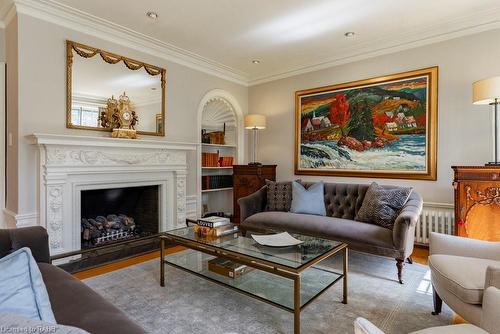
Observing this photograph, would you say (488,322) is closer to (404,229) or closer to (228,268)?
(404,229)

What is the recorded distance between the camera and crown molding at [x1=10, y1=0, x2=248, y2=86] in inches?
110

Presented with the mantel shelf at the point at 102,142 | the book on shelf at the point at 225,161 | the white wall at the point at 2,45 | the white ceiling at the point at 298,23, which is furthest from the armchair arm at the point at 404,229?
the white wall at the point at 2,45

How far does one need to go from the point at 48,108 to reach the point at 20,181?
0.77m

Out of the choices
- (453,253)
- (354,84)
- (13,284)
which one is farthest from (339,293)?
(354,84)

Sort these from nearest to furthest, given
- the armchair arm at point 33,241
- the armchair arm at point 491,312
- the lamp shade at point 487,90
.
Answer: the armchair arm at point 491,312 < the armchair arm at point 33,241 < the lamp shade at point 487,90

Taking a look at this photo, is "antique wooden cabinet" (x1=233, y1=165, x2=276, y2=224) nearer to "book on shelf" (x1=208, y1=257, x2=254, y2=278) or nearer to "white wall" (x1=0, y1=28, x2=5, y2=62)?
"book on shelf" (x1=208, y1=257, x2=254, y2=278)

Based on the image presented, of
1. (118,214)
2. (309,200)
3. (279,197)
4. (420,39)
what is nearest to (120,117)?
(118,214)

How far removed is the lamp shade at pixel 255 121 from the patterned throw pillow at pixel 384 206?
7.08ft

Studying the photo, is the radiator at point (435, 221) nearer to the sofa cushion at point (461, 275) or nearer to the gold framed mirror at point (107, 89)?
the sofa cushion at point (461, 275)

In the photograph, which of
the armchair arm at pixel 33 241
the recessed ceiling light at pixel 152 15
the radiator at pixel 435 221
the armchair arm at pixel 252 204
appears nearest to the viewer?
the armchair arm at pixel 33 241

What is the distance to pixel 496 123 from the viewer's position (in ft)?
9.09

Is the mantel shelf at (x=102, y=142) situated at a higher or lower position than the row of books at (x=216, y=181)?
higher

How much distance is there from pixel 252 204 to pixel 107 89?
2262 mm

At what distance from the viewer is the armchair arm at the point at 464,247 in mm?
1905
